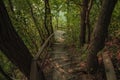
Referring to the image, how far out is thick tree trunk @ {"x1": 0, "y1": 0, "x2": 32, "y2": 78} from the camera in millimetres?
2744

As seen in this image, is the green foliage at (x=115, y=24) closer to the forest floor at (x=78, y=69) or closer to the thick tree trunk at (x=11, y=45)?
the forest floor at (x=78, y=69)

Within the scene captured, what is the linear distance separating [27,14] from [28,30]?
0.72m

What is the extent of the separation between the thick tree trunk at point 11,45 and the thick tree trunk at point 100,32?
1414 mm

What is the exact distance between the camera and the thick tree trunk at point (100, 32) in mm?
3354

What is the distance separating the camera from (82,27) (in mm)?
7742

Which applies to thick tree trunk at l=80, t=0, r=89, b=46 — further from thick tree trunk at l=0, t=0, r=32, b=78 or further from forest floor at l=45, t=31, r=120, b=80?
thick tree trunk at l=0, t=0, r=32, b=78

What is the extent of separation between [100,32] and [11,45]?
5.84 ft

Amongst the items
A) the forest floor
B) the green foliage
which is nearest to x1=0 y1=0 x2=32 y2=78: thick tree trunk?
the forest floor

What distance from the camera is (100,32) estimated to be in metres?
3.71

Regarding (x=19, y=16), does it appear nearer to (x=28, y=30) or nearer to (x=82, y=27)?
(x=28, y=30)

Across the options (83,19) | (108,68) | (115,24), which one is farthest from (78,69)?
(83,19)

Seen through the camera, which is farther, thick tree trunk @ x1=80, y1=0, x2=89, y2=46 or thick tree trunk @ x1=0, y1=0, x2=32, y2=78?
thick tree trunk @ x1=80, y1=0, x2=89, y2=46

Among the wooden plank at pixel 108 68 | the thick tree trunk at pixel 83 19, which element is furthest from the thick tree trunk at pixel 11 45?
the thick tree trunk at pixel 83 19

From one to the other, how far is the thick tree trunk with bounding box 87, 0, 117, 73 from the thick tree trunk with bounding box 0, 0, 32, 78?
1.41 metres
